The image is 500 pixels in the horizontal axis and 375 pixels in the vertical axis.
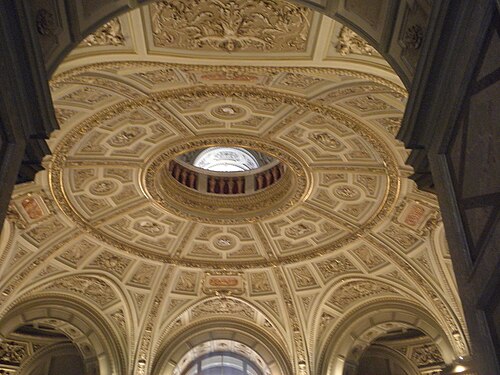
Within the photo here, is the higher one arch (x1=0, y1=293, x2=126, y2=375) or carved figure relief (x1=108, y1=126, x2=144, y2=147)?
carved figure relief (x1=108, y1=126, x2=144, y2=147)

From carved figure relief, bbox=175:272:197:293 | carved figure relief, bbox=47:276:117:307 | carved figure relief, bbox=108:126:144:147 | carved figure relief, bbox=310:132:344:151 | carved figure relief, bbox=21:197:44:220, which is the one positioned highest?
carved figure relief, bbox=310:132:344:151

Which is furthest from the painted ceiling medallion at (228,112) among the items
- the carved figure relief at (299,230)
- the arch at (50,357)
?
the arch at (50,357)

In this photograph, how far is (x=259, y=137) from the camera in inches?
511

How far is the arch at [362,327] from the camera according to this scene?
16.6 meters

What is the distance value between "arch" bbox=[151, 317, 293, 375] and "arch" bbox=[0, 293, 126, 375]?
3.95 feet

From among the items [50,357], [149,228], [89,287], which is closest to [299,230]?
[149,228]

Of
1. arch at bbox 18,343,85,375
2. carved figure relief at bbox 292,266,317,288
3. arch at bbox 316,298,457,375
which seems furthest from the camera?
arch at bbox 18,343,85,375

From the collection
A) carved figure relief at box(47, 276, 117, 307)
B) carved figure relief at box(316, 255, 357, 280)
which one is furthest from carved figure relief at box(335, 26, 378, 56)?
carved figure relief at box(47, 276, 117, 307)

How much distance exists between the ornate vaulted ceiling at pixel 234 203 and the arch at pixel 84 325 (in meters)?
0.16

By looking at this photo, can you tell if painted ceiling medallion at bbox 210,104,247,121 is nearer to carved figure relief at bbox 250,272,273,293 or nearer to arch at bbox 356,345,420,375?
carved figure relief at bbox 250,272,273,293

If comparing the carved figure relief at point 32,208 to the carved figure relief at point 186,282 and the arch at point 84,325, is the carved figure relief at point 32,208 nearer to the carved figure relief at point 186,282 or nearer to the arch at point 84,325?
the arch at point 84,325

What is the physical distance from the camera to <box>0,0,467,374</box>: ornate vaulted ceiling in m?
9.04

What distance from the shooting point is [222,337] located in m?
18.2

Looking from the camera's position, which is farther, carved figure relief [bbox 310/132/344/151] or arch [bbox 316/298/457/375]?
arch [bbox 316/298/457/375]
